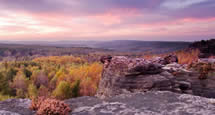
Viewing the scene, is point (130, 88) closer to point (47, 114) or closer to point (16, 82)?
point (47, 114)

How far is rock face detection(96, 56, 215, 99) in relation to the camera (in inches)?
521

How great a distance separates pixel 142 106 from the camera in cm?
795

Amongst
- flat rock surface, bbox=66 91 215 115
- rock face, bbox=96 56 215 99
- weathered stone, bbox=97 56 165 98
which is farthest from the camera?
weathered stone, bbox=97 56 165 98

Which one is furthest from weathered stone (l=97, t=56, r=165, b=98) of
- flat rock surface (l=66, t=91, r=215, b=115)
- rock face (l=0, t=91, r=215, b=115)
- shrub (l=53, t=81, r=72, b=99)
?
shrub (l=53, t=81, r=72, b=99)

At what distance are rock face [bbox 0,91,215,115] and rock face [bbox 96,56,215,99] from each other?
3656mm

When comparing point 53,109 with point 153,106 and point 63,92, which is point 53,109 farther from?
point 63,92

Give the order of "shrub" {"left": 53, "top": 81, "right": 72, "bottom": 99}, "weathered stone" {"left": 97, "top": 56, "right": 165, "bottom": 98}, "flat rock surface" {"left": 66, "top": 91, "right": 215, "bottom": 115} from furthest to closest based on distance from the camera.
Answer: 1. "shrub" {"left": 53, "top": 81, "right": 72, "bottom": 99}
2. "weathered stone" {"left": 97, "top": 56, "right": 165, "bottom": 98}
3. "flat rock surface" {"left": 66, "top": 91, "right": 215, "bottom": 115}

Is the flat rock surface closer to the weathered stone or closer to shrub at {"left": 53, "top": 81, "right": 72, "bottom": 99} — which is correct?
the weathered stone

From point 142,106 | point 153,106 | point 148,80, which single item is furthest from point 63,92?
point 153,106

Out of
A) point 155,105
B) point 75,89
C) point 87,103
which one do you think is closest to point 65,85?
point 75,89

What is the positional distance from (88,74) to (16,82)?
18.9 metres

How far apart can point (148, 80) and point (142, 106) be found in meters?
5.66

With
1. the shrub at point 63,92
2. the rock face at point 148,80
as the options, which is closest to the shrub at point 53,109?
the rock face at point 148,80

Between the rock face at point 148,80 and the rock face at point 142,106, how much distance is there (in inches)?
144
